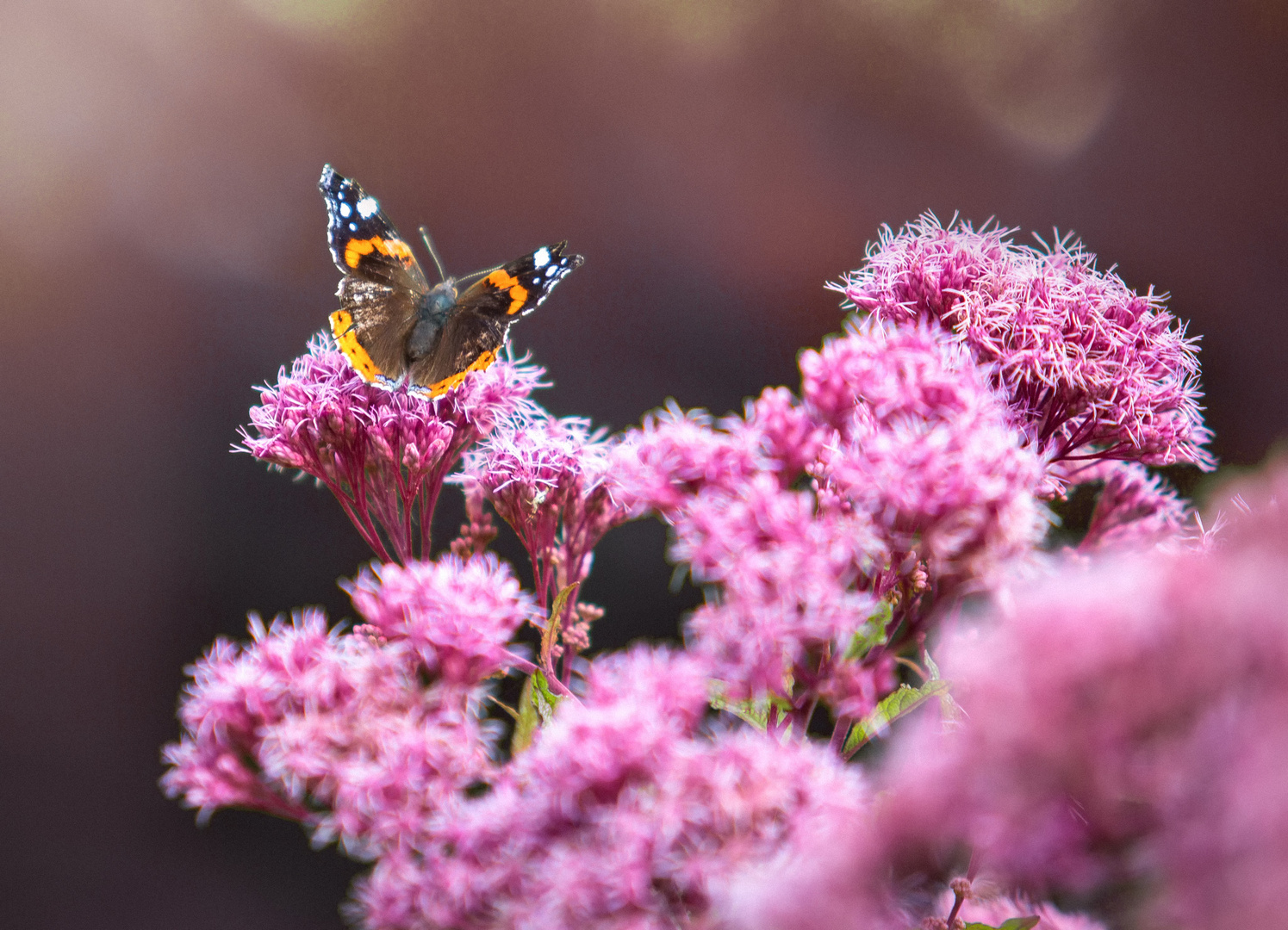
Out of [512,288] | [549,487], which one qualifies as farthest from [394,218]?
[549,487]

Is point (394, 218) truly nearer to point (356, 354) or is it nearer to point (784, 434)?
point (356, 354)

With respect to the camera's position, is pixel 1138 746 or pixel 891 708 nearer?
pixel 1138 746

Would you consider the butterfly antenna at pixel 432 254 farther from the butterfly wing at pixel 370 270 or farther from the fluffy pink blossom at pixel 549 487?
the fluffy pink blossom at pixel 549 487

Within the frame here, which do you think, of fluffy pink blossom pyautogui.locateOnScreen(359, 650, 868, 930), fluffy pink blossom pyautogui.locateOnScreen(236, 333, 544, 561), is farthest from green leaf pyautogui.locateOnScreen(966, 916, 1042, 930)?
fluffy pink blossom pyautogui.locateOnScreen(236, 333, 544, 561)

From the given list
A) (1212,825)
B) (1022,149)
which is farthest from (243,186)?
(1212,825)

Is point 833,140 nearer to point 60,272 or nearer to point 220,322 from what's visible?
point 220,322

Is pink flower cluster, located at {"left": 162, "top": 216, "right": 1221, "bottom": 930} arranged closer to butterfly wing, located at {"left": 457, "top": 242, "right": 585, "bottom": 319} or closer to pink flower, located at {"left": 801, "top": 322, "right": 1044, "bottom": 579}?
pink flower, located at {"left": 801, "top": 322, "right": 1044, "bottom": 579}
